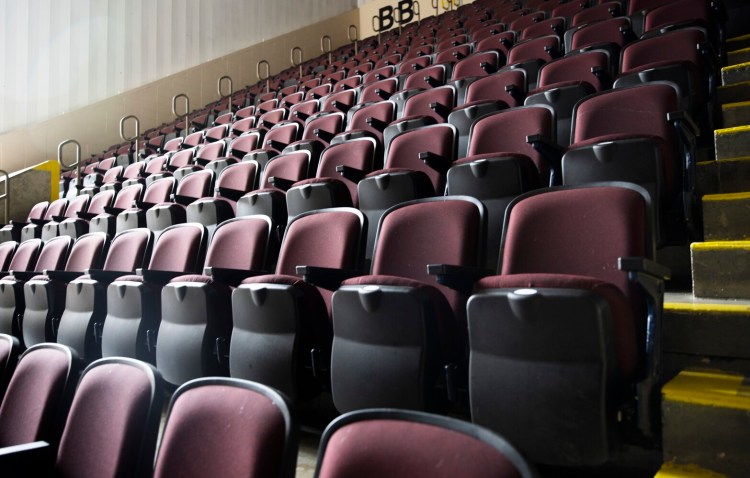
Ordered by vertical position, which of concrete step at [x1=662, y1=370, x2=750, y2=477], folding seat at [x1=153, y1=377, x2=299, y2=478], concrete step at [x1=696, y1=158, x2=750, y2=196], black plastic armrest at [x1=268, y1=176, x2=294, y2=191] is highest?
black plastic armrest at [x1=268, y1=176, x2=294, y2=191]

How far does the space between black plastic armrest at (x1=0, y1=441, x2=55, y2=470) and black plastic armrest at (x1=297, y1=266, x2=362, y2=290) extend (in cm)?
19

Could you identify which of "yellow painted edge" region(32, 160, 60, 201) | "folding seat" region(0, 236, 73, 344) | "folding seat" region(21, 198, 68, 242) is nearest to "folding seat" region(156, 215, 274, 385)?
"folding seat" region(0, 236, 73, 344)

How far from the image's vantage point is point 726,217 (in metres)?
0.45

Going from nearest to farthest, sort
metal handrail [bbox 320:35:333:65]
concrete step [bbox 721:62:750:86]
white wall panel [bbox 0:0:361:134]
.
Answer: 1. concrete step [bbox 721:62:750:86]
2. white wall panel [bbox 0:0:361:134]
3. metal handrail [bbox 320:35:333:65]

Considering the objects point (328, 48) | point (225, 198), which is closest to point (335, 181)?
point (225, 198)

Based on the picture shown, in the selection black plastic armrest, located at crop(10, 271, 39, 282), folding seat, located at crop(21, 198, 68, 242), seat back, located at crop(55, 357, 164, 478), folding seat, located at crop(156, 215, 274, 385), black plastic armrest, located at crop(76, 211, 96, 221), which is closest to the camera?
seat back, located at crop(55, 357, 164, 478)

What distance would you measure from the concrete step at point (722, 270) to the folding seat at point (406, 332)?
15 centimetres

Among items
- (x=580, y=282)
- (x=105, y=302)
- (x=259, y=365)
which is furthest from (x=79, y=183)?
(x=580, y=282)

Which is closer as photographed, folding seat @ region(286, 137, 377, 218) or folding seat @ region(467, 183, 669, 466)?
folding seat @ region(467, 183, 669, 466)

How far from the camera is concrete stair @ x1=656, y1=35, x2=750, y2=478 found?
0.96 feet

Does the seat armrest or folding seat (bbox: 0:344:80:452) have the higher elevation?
folding seat (bbox: 0:344:80:452)

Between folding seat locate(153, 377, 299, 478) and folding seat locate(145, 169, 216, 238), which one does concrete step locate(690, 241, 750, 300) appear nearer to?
folding seat locate(153, 377, 299, 478)

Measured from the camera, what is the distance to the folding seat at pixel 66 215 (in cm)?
112

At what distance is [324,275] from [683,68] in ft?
1.53
